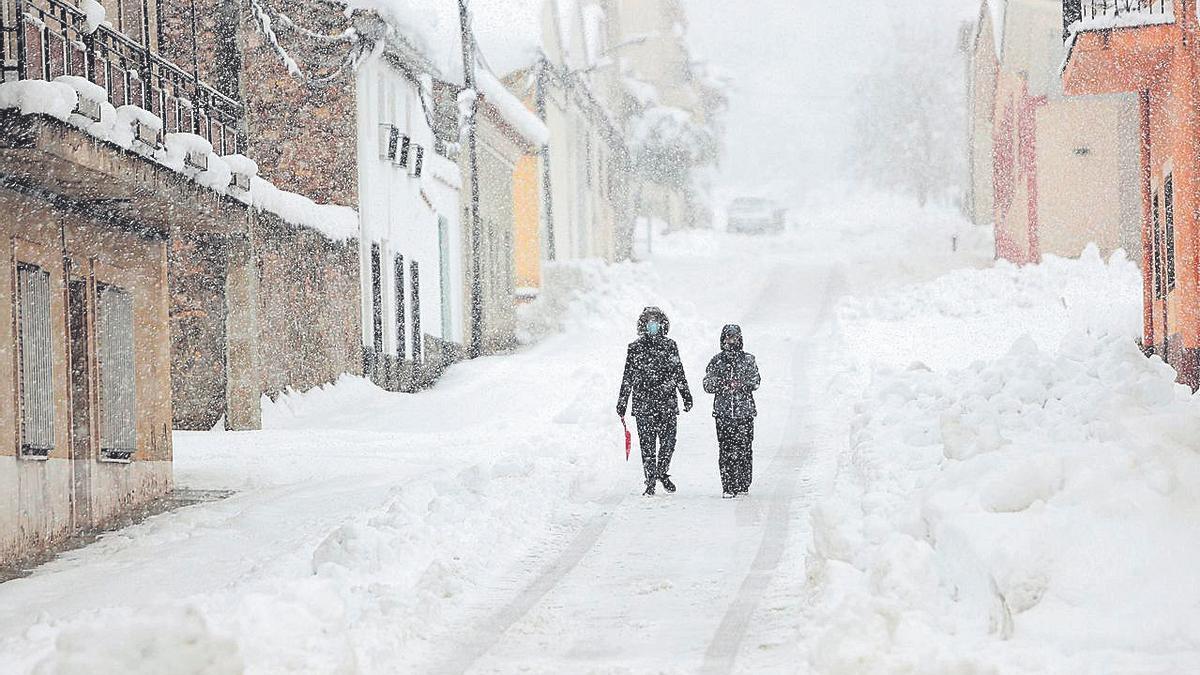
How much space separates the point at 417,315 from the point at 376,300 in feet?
7.76

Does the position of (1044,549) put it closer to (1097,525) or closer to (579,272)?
(1097,525)

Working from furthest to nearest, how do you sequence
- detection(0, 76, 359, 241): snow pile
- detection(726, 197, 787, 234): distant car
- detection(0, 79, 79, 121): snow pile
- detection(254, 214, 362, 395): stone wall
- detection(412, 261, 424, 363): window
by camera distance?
1. detection(726, 197, 787, 234): distant car
2. detection(412, 261, 424, 363): window
3. detection(254, 214, 362, 395): stone wall
4. detection(0, 76, 359, 241): snow pile
5. detection(0, 79, 79, 121): snow pile

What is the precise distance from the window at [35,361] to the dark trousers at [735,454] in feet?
18.1

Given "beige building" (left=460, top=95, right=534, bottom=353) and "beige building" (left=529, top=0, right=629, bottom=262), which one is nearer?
"beige building" (left=460, top=95, right=534, bottom=353)

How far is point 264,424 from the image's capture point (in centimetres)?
1947

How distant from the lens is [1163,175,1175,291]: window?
17531 mm

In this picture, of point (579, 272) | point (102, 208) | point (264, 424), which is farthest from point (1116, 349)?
point (579, 272)

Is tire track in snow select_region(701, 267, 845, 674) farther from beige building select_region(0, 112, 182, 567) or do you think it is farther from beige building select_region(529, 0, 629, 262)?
beige building select_region(529, 0, 629, 262)

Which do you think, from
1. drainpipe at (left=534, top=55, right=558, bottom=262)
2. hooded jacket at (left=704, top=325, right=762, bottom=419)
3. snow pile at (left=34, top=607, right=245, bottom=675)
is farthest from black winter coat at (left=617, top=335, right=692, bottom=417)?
drainpipe at (left=534, top=55, right=558, bottom=262)

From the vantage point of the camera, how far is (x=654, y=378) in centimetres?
1290

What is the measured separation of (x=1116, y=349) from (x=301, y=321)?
11.5m

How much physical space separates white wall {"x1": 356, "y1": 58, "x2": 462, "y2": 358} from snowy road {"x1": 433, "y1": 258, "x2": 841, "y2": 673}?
879 centimetres

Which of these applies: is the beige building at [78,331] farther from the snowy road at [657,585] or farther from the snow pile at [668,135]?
the snow pile at [668,135]

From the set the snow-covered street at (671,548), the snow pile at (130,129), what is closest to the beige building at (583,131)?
the snow-covered street at (671,548)
